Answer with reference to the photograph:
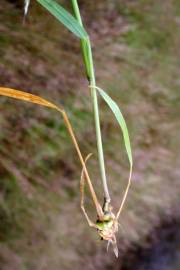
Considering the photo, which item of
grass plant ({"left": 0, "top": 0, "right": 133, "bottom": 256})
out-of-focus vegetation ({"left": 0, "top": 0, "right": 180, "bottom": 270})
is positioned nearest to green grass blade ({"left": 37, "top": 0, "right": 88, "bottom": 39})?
grass plant ({"left": 0, "top": 0, "right": 133, "bottom": 256})

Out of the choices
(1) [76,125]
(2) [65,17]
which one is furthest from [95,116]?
(1) [76,125]

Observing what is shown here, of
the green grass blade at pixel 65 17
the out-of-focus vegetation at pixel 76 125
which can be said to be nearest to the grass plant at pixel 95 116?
the green grass blade at pixel 65 17

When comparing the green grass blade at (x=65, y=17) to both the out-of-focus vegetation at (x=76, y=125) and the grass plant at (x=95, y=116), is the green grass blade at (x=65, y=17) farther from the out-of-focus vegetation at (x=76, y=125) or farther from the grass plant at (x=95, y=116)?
the out-of-focus vegetation at (x=76, y=125)

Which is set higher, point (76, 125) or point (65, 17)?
point (65, 17)

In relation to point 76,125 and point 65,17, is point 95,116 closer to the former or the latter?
point 65,17

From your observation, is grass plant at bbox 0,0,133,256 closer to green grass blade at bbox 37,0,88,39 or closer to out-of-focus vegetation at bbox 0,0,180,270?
green grass blade at bbox 37,0,88,39

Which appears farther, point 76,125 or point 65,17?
point 76,125

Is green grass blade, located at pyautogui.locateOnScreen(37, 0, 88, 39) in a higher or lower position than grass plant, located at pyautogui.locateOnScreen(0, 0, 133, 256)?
higher

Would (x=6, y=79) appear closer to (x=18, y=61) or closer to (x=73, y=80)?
(x=18, y=61)
